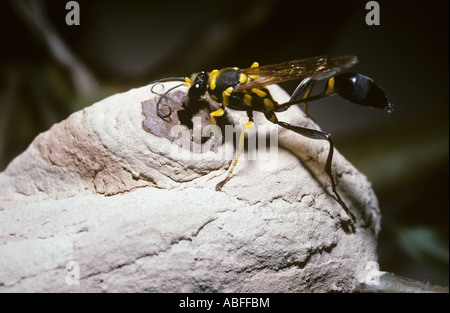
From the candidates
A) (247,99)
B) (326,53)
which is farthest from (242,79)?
(326,53)

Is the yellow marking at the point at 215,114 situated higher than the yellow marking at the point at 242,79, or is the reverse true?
the yellow marking at the point at 242,79

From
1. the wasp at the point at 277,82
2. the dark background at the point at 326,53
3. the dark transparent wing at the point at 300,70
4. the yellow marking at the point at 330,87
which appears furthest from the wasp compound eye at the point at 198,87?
the dark background at the point at 326,53

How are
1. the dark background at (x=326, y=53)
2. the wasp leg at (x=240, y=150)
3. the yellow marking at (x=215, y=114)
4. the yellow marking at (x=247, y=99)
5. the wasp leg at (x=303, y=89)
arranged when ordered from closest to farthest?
the wasp leg at (x=240, y=150)
the yellow marking at (x=215, y=114)
the yellow marking at (x=247, y=99)
the wasp leg at (x=303, y=89)
the dark background at (x=326, y=53)

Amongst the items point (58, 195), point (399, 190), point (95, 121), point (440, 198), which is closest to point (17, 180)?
point (58, 195)

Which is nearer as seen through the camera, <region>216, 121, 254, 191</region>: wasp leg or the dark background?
<region>216, 121, 254, 191</region>: wasp leg

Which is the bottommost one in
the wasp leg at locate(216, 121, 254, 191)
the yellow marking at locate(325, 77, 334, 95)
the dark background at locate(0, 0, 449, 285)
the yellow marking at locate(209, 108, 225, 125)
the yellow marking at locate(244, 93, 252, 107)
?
the wasp leg at locate(216, 121, 254, 191)

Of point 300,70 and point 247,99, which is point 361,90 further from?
point 247,99

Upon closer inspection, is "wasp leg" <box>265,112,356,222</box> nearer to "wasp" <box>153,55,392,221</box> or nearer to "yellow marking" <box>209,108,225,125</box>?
"wasp" <box>153,55,392,221</box>

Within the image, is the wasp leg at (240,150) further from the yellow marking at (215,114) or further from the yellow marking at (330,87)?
the yellow marking at (330,87)

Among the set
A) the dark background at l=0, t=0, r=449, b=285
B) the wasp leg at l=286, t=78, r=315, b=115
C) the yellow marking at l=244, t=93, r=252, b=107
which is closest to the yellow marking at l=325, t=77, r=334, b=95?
the wasp leg at l=286, t=78, r=315, b=115
